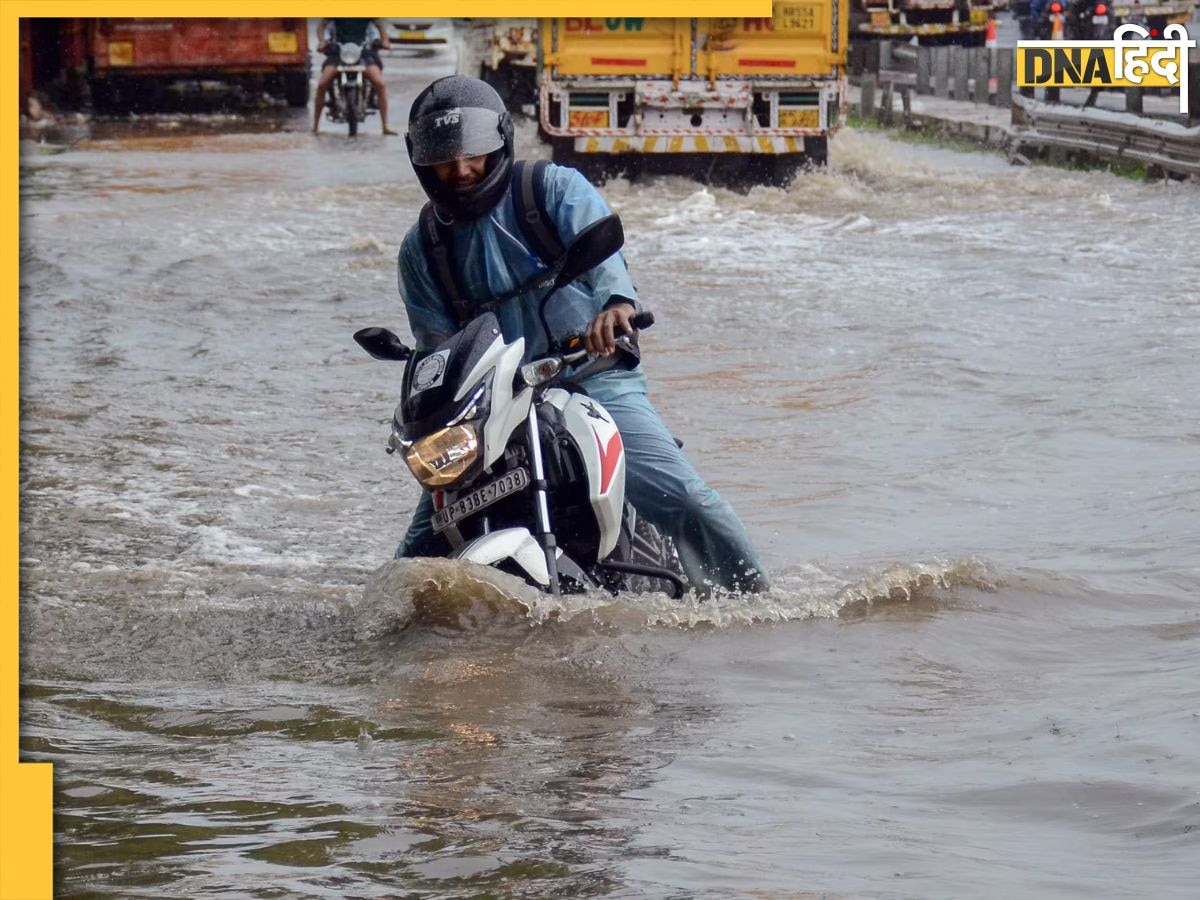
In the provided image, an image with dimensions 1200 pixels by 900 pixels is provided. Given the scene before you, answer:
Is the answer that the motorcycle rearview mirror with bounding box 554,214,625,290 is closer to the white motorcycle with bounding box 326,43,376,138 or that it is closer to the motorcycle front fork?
the motorcycle front fork

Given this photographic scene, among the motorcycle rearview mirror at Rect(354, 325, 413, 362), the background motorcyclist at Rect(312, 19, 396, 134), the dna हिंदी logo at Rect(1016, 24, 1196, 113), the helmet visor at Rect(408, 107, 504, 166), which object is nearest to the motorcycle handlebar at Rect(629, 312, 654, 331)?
the helmet visor at Rect(408, 107, 504, 166)

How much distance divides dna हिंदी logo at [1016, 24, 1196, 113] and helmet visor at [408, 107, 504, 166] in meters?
16.1

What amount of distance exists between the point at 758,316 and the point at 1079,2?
19.0m

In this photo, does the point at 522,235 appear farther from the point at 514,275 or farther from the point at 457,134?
the point at 457,134

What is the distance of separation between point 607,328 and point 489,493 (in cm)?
48

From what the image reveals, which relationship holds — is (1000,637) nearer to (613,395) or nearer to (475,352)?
(613,395)

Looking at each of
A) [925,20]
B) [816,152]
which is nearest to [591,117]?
[816,152]

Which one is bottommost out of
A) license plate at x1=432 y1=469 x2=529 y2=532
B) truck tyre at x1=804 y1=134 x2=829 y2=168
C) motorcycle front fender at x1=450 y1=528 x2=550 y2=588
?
motorcycle front fender at x1=450 y1=528 x2=550 y2=588

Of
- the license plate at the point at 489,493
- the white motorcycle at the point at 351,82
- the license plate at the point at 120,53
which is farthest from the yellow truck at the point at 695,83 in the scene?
the license plate at the point at 489,493

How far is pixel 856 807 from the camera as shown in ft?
11.9

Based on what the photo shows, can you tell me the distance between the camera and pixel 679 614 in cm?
500

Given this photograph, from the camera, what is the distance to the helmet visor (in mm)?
4633

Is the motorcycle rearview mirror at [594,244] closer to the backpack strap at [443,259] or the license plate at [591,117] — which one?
the backpack strap at [443,259]

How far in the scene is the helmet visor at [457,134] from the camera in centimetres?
463
